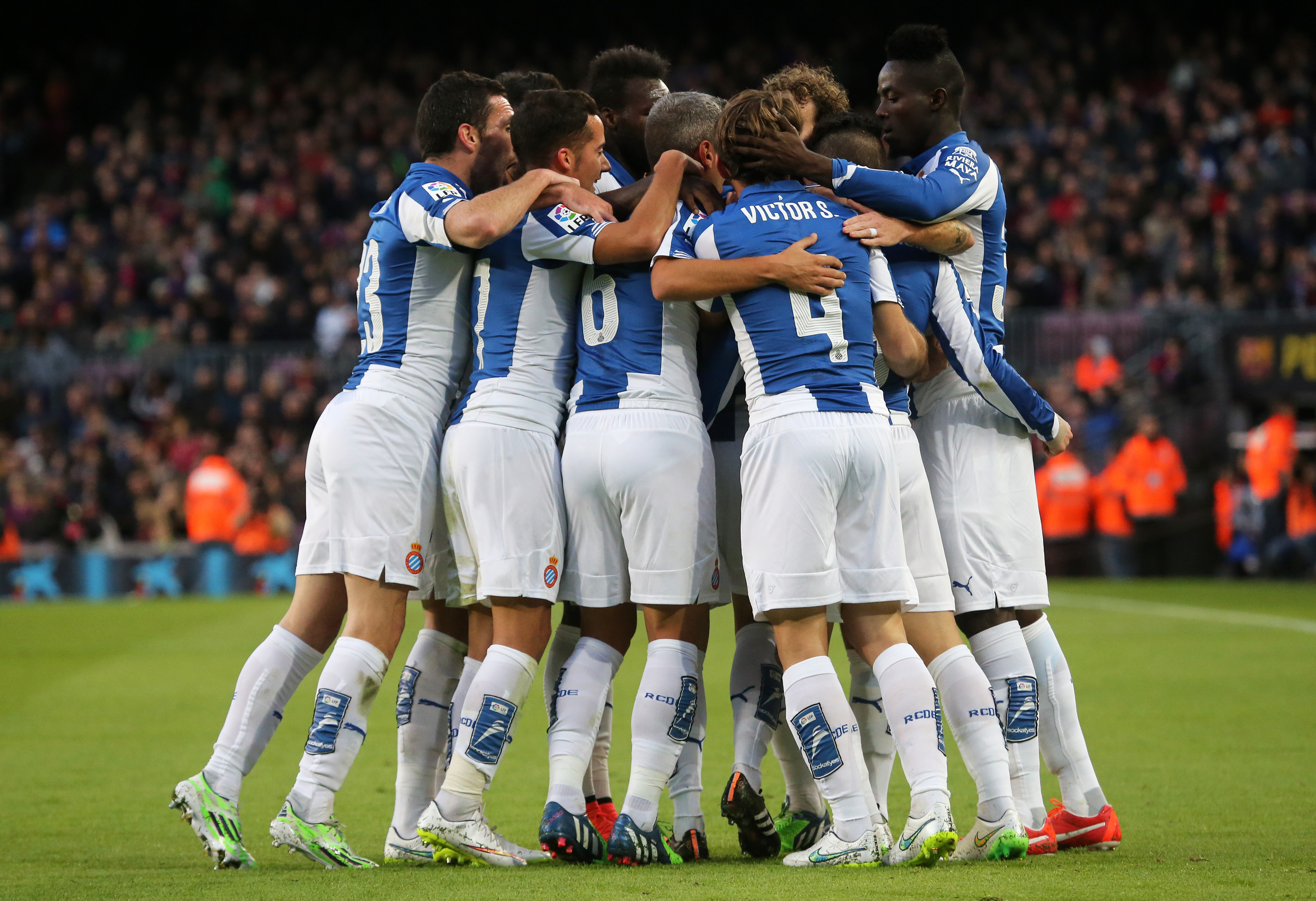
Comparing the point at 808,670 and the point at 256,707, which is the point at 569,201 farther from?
the point at 256,707

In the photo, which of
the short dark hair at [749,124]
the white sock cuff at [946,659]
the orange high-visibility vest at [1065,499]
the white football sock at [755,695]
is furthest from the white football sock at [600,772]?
the orange high-visibility vest at [1065,499]

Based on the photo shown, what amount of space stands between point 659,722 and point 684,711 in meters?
0.11

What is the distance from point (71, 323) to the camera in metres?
23.1

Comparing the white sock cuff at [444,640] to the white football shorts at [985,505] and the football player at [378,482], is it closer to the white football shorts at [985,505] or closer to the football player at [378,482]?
the football player at [378,482]

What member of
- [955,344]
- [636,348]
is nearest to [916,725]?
[955,344]

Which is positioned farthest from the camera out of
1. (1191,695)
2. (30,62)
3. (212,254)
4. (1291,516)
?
(30,62)

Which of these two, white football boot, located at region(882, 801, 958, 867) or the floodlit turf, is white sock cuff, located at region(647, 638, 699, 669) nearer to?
the floodlit turf

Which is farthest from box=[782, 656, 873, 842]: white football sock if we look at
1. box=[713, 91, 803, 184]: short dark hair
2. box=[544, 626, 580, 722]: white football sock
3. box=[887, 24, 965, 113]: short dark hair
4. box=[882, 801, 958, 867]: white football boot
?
box=[887, 24, 965, 113]: short dark hair

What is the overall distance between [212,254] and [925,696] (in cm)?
2167

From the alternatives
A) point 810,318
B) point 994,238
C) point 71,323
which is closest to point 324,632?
point 810,318

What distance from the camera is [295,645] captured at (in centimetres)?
516

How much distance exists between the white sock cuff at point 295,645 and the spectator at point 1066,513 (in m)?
14.6

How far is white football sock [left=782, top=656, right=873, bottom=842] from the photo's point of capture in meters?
4.53

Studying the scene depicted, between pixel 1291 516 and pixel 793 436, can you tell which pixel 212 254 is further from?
pixel 793 436
